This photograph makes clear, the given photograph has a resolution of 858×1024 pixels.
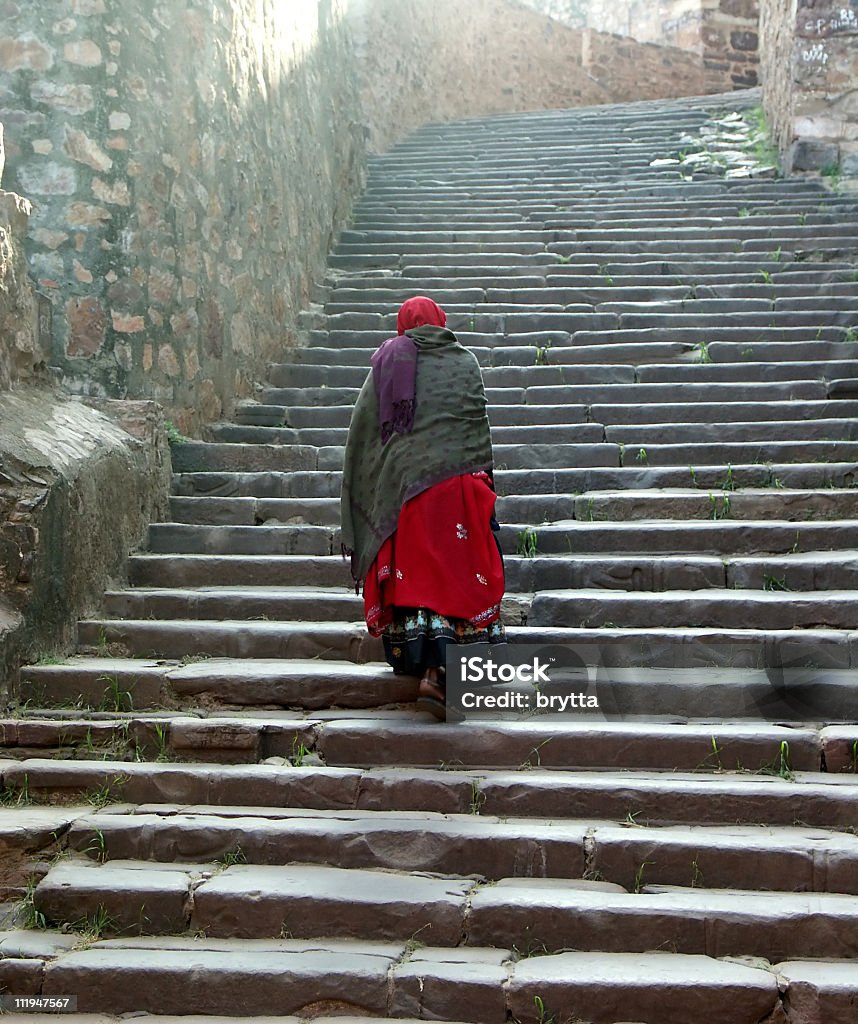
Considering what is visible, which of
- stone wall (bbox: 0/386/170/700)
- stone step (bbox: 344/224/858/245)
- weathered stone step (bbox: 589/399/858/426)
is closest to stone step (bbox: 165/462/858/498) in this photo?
stone wall (bbox: 0/386/170/700)

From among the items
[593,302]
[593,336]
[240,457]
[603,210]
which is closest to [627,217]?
[603,210]

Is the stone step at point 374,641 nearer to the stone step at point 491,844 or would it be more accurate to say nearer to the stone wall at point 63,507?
the stone wall at point 63,507

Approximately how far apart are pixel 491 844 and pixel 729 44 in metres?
16.2

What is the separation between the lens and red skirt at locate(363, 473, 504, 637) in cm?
368

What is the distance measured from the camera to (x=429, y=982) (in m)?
2.75

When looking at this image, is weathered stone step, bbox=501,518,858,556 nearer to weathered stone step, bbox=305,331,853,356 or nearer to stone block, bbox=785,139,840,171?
weathered stone step, bbox=305,331,853,356

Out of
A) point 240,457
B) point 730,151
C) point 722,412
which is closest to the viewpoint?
point 240,457

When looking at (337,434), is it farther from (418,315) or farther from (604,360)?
(418,315)

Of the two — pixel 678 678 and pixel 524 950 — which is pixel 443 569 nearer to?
pixel 678 678

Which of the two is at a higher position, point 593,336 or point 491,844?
point 593,336

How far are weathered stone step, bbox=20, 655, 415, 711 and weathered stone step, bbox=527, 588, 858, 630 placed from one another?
70 centimetres

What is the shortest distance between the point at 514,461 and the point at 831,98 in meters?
5.85

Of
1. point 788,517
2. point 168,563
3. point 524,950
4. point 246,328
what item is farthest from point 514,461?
point 524,950

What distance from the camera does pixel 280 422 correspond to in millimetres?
6418
